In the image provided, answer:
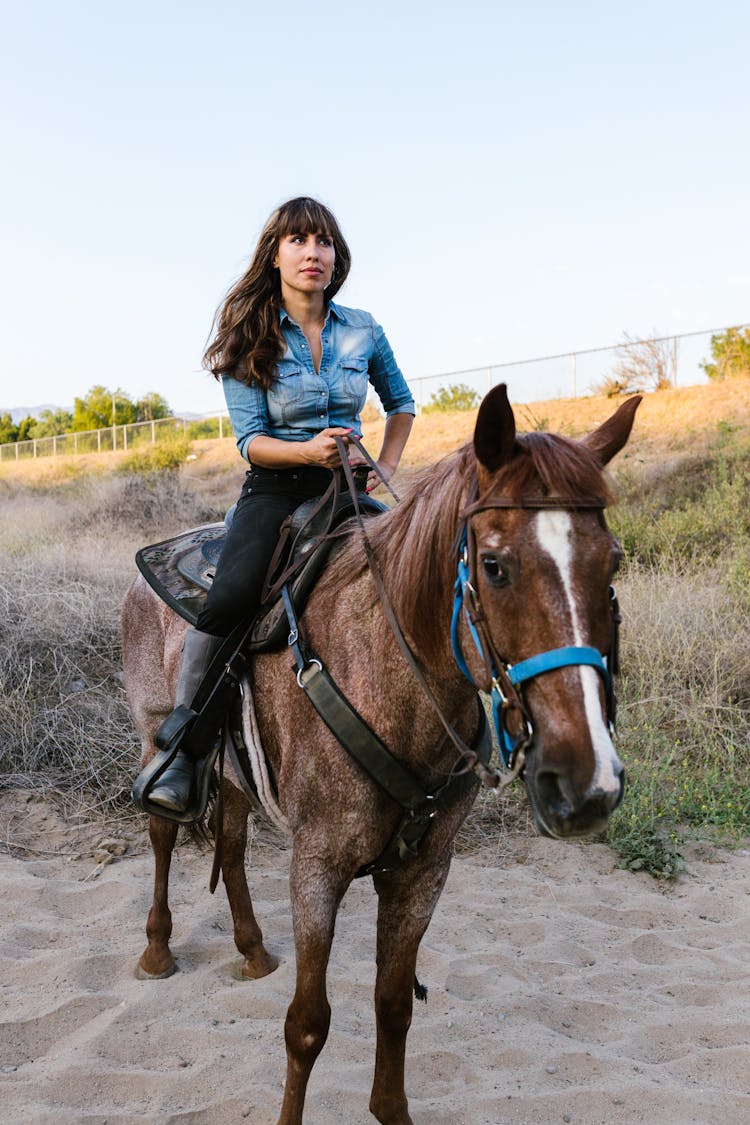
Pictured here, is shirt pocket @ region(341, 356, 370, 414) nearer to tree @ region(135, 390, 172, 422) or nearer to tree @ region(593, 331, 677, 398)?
tree @ region(593, 331, 677, 398)

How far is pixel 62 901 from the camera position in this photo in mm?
4453

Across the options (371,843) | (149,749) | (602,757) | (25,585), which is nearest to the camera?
(602,757)

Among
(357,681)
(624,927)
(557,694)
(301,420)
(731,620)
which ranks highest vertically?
(301,420)

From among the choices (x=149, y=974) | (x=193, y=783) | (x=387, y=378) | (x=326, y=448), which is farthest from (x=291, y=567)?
(x=149, y=974)

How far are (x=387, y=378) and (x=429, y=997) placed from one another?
8.77ft

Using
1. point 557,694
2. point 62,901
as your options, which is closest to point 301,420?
point 557,694

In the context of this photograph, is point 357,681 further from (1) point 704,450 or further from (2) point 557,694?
(1) point 704,450

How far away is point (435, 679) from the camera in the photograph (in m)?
2.38

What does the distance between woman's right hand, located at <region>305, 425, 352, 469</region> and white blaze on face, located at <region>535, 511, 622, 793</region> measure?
3.47 ft

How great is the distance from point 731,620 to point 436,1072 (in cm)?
474

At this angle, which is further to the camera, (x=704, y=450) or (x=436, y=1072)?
(x=704, y=450)

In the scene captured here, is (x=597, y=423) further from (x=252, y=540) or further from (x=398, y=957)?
(x=398, y=957)

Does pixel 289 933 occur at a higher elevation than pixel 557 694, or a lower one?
lower

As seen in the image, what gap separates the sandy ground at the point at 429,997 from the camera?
10.0ft
